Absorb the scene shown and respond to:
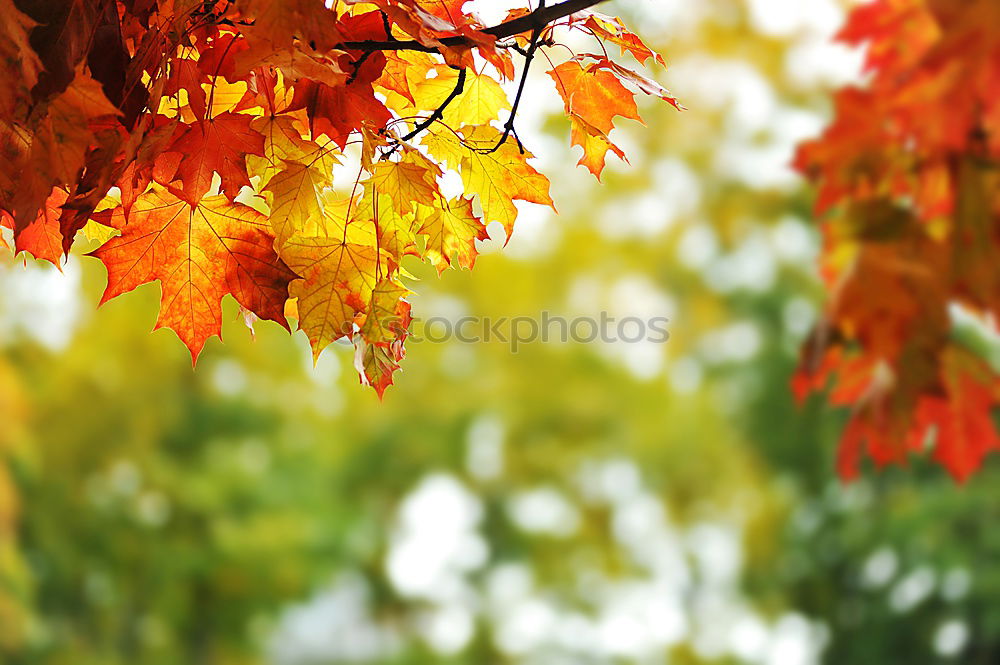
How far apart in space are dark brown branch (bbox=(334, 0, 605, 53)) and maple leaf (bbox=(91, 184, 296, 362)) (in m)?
0.15

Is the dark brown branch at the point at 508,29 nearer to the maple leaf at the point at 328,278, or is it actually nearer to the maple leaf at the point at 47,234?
the maple leaf at the point at 328,278

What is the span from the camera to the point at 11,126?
27.1 inches

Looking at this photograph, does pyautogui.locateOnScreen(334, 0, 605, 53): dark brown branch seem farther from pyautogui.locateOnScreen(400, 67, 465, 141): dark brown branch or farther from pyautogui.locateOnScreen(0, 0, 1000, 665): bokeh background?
pyautogui.locateOnScreen(0, 0, 1000, 665): bokeh background

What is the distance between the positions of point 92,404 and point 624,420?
2546 mm

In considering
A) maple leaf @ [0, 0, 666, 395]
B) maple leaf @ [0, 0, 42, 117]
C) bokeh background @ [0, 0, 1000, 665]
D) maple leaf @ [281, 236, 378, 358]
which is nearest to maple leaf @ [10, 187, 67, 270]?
maple leaf @ [0, 0, 666, 395]

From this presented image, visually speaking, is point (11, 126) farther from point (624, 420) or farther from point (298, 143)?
point (624, 420)

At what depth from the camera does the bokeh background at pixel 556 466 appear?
458cm

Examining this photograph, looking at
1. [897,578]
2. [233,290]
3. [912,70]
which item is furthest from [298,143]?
[897,578]

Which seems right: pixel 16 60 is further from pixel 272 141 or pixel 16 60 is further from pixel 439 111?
pixel 439 111

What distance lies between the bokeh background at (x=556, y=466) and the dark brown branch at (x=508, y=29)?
3.88 metres

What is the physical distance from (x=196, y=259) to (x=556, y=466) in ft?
14.0

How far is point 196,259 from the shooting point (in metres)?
0.74

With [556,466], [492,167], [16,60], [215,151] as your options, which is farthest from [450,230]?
[556,466]

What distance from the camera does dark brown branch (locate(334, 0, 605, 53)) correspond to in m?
0.62
